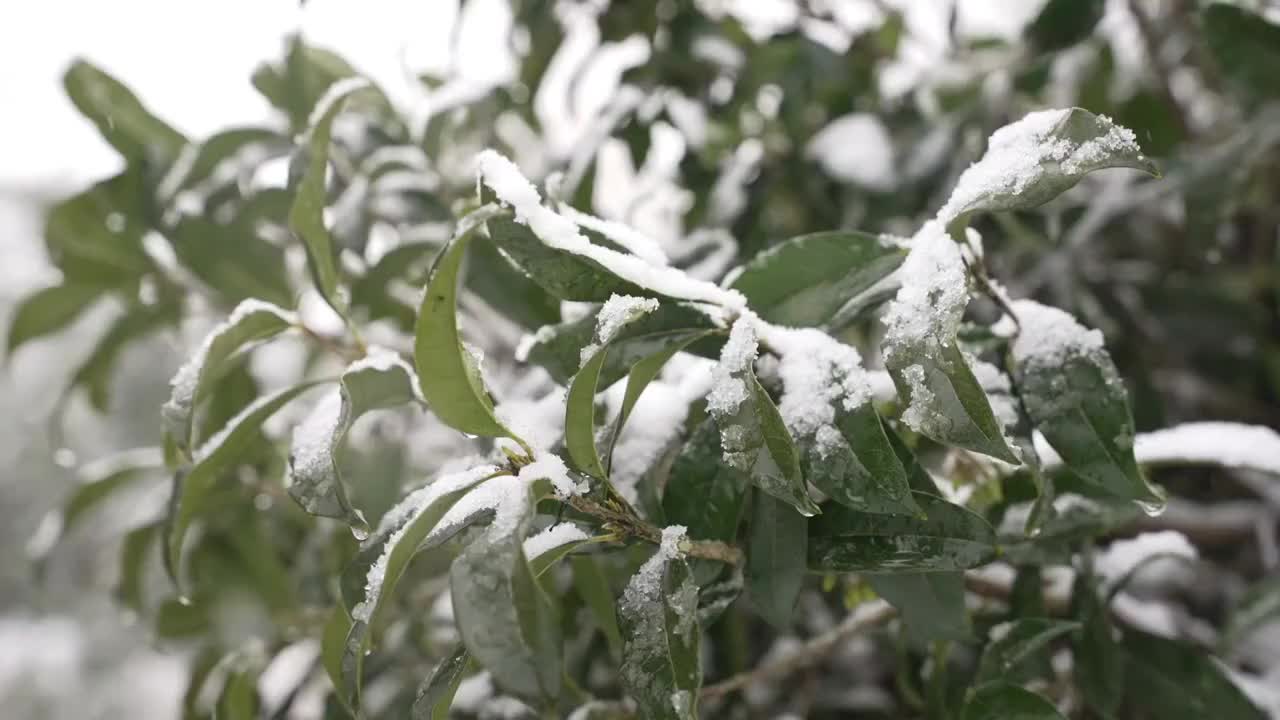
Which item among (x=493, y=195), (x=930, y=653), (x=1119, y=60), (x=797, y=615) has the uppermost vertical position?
(x=493, y=195)

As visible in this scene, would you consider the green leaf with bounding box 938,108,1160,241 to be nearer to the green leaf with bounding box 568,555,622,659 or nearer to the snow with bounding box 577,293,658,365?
the snow with bounding box 577,293,658,365

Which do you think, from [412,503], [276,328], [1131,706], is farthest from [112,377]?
[1131,706]

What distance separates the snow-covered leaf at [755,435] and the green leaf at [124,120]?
0.72m

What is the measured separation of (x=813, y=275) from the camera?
52cm

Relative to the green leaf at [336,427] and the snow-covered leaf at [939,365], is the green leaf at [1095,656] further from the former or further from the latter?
the green leaf at [336,427]

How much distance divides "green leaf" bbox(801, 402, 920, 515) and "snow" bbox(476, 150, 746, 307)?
83 mm

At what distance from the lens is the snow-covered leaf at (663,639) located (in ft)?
1.38

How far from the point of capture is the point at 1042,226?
2.85ft

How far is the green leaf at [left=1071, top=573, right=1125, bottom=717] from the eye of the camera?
0.63m

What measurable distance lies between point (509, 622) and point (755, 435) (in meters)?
0.13

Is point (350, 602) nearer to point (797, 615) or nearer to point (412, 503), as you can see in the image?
point (412, 503)

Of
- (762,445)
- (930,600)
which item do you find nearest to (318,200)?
(762,445)

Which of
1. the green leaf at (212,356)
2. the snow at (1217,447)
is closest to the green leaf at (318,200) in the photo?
the green leaf at (212,356)

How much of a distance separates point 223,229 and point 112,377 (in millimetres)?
330
